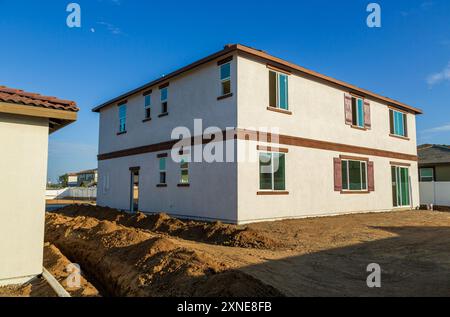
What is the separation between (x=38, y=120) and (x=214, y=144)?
325 inches

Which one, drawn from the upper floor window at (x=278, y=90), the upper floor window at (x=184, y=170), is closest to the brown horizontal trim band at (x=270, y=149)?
the upper floor window at (x=278, y=90)

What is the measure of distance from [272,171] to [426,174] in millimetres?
21983

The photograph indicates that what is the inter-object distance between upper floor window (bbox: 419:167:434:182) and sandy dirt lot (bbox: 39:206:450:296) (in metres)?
16.7

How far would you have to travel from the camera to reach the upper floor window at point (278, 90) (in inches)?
589

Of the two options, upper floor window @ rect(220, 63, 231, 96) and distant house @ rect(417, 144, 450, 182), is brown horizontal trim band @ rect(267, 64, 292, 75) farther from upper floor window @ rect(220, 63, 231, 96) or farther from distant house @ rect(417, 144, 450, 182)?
distant house @ rect(417, 144, 450, 182)

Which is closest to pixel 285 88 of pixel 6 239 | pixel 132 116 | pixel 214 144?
pixel 214 144

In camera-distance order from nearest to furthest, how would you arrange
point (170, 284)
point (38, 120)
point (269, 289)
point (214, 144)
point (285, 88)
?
point (269, 289)
point (170, 284)
point (38, 120)
point (214, 144)
point (285, 88)

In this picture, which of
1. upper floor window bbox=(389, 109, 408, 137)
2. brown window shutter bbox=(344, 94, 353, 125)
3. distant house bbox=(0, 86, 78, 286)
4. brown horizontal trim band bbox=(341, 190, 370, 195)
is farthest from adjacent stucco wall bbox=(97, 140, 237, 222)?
upper floor window bbox=(389, 109, 408, 137)

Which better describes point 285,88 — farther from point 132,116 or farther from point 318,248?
point 132,116

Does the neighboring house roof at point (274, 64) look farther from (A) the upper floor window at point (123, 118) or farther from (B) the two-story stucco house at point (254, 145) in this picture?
(A) the upper floor window at point (123, 118)

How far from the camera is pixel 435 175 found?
2917 cm

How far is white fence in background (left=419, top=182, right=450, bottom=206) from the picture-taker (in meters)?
26.1

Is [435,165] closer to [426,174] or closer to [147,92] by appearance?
[426,174]

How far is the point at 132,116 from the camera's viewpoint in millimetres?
20250
